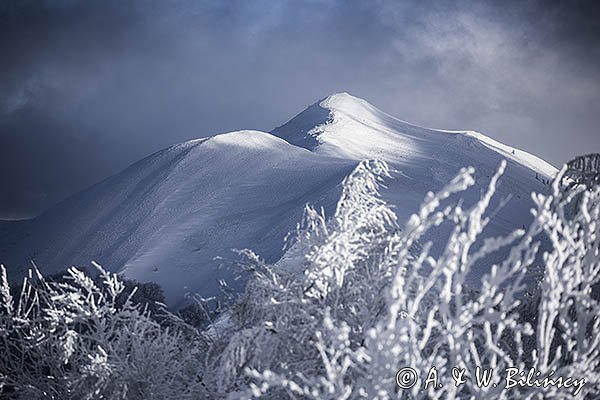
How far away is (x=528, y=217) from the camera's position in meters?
25.7

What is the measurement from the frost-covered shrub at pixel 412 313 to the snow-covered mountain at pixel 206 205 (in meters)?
11.2

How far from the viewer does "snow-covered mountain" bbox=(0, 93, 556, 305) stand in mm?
19922

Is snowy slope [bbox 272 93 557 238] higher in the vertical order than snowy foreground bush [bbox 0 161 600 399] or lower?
higher

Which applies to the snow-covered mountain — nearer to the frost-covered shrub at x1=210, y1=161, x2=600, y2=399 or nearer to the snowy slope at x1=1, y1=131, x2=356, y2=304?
the snowy slope at x1=1, y1=131, x2=356, y2=304

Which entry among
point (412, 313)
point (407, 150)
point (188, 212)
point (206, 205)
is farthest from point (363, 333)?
point (407, 150)

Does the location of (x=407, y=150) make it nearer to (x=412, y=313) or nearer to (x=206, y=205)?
(x=206, y=205)

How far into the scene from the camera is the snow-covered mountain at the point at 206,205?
65.4 ft

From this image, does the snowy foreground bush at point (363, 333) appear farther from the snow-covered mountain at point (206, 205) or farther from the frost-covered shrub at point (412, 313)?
the snow-covered mountain at point (206, 205)

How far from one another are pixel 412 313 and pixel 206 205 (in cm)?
2243

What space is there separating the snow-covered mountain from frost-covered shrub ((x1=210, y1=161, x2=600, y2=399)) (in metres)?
11.2

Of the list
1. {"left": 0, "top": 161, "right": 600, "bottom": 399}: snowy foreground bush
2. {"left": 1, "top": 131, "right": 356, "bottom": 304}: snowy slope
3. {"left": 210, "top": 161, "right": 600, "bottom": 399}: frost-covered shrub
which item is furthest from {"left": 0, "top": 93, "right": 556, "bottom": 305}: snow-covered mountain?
{"left": 210, "top": 161, "right": 600, "bottom": 399}: frost-covered shrub

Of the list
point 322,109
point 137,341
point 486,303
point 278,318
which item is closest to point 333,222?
point 278,318

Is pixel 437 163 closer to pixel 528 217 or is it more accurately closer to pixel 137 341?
pixel 528 217

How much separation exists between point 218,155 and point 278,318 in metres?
25.3
